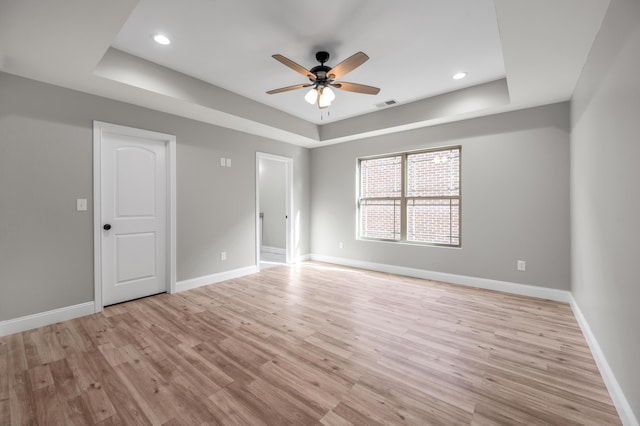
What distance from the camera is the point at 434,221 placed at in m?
4.42

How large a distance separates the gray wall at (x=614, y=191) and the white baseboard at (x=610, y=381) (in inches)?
1.9

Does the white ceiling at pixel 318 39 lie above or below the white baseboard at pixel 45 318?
above

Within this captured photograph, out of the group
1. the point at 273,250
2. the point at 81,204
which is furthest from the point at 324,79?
the point at 273,250

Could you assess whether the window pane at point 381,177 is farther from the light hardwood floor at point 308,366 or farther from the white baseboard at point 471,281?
A: the light hardwood floor at point 308,366

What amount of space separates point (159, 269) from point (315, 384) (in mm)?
2902

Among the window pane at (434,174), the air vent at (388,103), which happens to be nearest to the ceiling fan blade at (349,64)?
the air vent at (388,103)

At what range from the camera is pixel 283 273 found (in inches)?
189

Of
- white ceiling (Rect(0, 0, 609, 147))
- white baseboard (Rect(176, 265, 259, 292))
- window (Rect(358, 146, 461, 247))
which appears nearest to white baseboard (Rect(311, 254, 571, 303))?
window (Rect(358, 146, 461, 247))

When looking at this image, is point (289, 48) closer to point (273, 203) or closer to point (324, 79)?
point (324, 79)

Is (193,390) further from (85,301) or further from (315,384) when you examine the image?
(85,301)

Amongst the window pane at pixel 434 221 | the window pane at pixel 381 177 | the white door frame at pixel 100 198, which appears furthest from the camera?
the window pane at pixel 381 177

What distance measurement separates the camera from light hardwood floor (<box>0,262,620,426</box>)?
5.15ft

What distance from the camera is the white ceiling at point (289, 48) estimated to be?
1.93 m

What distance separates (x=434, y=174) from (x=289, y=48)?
297 cm
